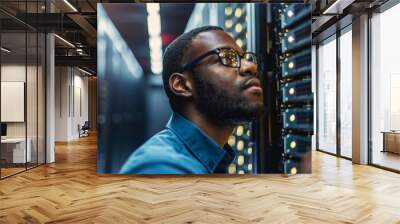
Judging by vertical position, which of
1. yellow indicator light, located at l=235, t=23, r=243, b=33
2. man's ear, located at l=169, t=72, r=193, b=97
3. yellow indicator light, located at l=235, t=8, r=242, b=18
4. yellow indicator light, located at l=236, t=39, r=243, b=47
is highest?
yellow indicator light, located at l=235, t=8, r=242, b=18

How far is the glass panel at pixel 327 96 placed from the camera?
10.1 metres

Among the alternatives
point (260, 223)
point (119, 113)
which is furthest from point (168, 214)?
point (119, 113)

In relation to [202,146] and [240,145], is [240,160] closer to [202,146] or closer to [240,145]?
[240,145]

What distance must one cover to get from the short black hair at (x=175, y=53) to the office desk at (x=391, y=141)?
415cm

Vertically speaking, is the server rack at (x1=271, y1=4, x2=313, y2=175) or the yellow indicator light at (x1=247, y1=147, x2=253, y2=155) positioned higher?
the server rack at (x1=271, y1=4, x2=313, y2=175)

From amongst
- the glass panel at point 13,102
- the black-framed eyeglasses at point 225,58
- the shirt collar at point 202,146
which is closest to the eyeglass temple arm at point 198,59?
the black-framed eyeglasses at point 225,58

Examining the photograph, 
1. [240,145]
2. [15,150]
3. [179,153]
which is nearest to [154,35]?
[179,153]

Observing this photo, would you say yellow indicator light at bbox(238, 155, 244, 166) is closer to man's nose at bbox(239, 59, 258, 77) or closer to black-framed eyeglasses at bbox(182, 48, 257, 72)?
man's nose at bbox(239, 59, 258, 77)

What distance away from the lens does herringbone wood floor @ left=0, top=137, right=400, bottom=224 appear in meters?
3.80

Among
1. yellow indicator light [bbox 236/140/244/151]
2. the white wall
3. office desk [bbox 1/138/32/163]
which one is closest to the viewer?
yellow indicator light [bbox 236/140/244/151]

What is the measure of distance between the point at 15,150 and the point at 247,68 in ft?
16.3

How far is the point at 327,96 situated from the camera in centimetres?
1066

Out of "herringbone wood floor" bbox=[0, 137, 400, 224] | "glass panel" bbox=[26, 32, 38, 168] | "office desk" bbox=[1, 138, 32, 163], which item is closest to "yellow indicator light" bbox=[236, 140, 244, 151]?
"herringbone wood floor" bbox=[0, 137, 400, 224]

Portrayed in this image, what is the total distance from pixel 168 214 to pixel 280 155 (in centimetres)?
267
